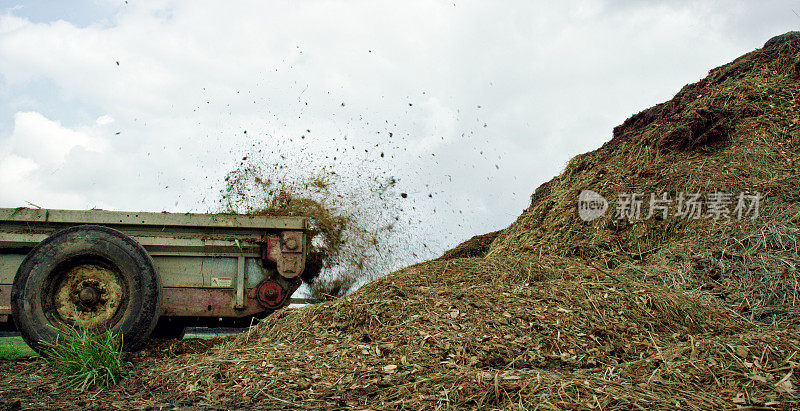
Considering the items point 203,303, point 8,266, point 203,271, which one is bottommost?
point 203,303

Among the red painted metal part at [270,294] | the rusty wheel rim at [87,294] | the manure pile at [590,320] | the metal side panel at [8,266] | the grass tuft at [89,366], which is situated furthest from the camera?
the red painted metal part at [270,294]

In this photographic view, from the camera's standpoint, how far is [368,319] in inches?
159

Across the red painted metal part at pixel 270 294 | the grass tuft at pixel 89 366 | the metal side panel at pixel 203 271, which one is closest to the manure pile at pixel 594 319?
the grass tuft at pixel 89 366

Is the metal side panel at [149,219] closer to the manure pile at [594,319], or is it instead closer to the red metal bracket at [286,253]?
the red metal bracket at [286,253]

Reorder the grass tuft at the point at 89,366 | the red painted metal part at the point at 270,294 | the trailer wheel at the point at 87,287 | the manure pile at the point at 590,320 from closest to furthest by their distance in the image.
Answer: the manure pile at the point at 590,320 < the grass tuft at the point at 89,366 < the trailer wheel at the point at 87,287 < the red painted metal part at the point at 270,294

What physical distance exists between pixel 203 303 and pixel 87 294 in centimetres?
103

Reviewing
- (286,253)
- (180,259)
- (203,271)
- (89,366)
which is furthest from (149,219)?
(89,366)

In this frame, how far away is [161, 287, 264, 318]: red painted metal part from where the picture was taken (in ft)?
17.8

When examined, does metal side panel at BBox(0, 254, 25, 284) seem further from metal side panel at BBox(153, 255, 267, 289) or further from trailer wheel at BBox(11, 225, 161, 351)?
metal side panel at BBox(153, 255, 267, 289)

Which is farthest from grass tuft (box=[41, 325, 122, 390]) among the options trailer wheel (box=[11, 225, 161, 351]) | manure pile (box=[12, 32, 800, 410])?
trailer wheel (box=[11, 225, 161, 351])

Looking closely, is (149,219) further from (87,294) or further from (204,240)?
(87,294)

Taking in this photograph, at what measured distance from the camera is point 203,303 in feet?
18.0

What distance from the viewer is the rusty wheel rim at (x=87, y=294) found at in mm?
4848

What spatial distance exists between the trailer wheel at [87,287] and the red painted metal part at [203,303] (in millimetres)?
590
